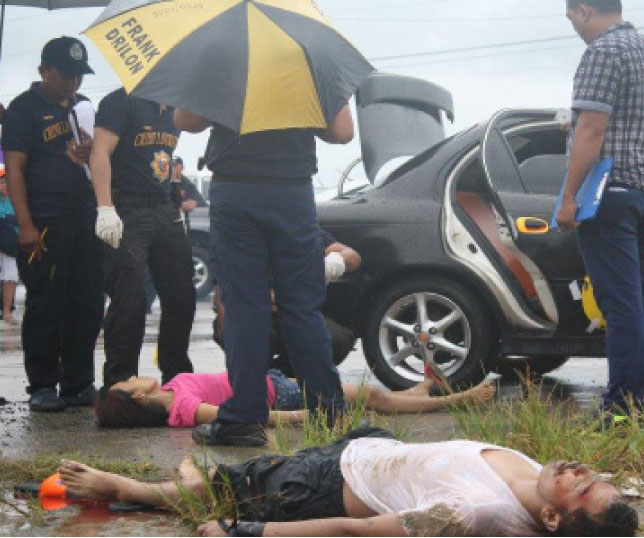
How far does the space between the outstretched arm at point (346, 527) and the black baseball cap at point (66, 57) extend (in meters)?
4.45

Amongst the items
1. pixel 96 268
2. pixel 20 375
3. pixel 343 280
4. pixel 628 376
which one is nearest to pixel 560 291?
pixel 343 280

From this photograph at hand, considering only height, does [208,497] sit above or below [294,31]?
below

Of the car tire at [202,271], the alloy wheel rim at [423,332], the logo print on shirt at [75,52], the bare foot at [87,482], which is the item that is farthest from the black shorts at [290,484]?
the car tire at [202,271]

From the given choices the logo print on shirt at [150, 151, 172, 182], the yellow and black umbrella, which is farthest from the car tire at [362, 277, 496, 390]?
the yellow and black umbrella

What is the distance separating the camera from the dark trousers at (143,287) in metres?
7.95

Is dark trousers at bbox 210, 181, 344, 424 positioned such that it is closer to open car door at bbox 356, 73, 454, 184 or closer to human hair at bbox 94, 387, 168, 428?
human hair at bbox 94, 387, 168, 428

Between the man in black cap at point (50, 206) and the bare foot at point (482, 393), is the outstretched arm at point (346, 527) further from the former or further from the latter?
the man in black cap at point (50, 206)

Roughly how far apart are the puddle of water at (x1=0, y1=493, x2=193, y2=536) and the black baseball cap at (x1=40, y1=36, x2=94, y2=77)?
11.4ft

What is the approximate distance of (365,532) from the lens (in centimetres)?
436

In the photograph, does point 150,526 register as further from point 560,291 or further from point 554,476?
point 560,291

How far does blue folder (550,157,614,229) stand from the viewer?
681cm

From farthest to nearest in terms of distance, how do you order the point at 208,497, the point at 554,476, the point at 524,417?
the point at 524,417 → the point at 208,497 → the point at 554,476

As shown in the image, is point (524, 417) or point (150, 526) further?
point (524, 417)

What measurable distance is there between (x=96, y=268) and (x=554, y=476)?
15.4 ft
